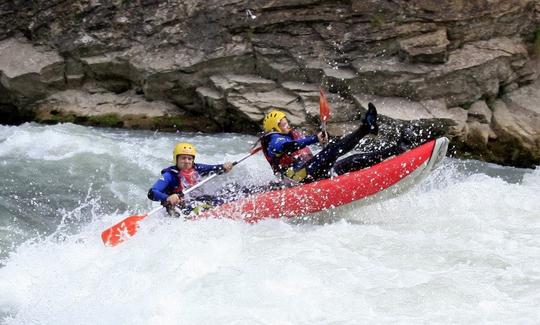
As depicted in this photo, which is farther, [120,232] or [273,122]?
[273,122]

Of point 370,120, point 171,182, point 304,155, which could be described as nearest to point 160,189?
point 171,182

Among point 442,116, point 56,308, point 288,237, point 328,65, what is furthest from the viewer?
point 328,65

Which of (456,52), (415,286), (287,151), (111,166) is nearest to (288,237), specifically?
(287,151)

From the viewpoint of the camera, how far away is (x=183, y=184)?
7176mm

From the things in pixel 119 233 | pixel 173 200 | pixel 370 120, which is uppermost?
pixel 370 120

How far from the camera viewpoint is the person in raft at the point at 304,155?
6.87 metres

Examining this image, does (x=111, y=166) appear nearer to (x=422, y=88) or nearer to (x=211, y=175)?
(x=211, y=175)

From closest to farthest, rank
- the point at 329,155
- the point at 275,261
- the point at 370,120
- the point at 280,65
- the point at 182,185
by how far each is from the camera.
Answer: the point at 275,261
the point at 370,120
the point at 329,155
the point at 182,185
the point at 280,65

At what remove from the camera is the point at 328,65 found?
10.5 metres

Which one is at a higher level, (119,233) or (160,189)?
(160,189)

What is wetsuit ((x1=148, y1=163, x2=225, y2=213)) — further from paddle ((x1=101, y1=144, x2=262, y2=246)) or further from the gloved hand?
paddle ((x1=101, y1=144, x2=262, y2=246))

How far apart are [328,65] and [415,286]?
19.2 feet

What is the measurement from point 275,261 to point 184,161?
1968mm

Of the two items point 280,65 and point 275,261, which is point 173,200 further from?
point 280,65
